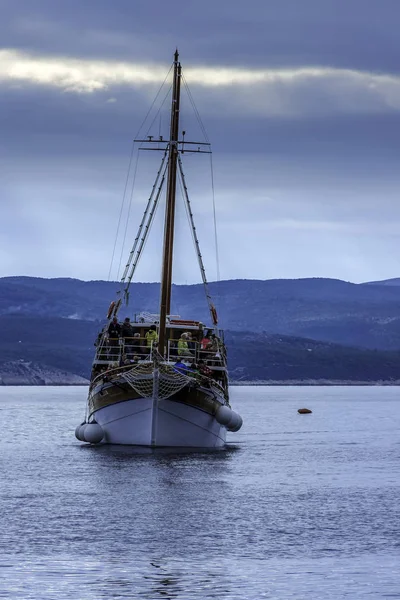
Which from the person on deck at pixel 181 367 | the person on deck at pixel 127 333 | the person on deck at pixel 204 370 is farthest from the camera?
the person on deck at pixel 127 333

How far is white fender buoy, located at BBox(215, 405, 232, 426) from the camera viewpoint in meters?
67.4

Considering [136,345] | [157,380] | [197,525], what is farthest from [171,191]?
[197,525]

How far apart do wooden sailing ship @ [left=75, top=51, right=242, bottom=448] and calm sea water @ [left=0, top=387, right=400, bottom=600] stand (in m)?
1.48

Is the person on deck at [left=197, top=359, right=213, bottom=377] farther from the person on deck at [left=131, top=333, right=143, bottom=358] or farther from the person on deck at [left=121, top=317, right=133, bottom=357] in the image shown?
the person on deck at [left=121, top=317, right=133, bottom=357]

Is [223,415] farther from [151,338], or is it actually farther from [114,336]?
[114,336]

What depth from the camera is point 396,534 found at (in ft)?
135

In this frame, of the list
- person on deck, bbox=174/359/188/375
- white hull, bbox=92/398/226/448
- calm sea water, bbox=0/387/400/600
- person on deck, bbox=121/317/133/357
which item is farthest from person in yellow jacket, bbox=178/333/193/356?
calm sea water, bbox=0/387/400/600

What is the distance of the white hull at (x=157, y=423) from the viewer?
6612cm

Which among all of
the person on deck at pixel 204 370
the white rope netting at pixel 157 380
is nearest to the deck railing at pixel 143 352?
the person on deck at pixel 204 370

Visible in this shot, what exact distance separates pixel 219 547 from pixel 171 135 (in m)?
39.5

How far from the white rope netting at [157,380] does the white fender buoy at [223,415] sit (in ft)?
8.36

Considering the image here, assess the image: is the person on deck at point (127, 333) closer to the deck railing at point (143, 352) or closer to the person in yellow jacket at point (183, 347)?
the deck railing at point (143, 352)

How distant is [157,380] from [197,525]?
22.4 meters

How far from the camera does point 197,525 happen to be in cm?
4284
